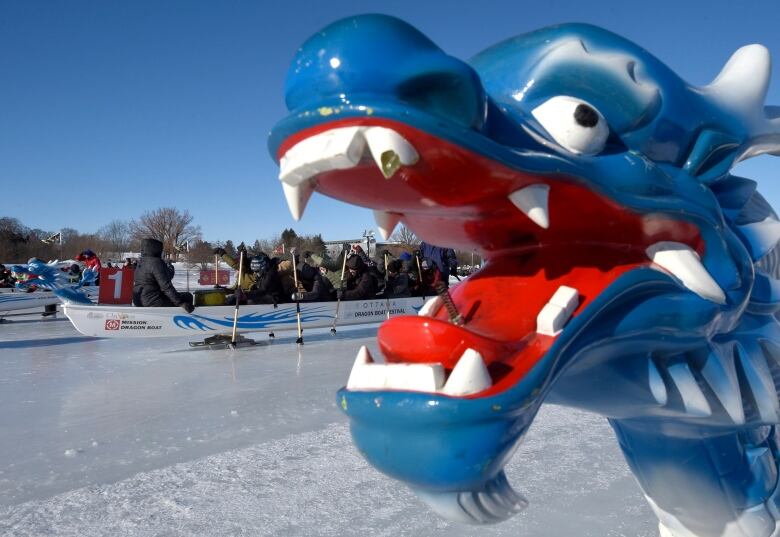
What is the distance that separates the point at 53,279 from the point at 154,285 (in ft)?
14.2

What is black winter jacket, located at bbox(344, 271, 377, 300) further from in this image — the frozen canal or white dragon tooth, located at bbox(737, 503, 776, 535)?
white dragon tooth, located at bbox(737, 503, 776, 535)

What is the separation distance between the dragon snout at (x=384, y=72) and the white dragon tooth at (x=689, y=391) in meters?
0.77

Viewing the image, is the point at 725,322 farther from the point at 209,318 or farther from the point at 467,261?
the point at 467,261

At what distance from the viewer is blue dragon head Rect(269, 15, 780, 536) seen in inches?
34.6

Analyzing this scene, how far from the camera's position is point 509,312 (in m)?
1.13

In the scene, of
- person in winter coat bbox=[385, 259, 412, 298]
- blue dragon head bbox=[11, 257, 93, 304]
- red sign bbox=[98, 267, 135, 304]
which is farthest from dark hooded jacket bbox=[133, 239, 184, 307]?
person in winter coat bbox=[385, 259, 412, 298]

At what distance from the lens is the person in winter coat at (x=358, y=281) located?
10898mm

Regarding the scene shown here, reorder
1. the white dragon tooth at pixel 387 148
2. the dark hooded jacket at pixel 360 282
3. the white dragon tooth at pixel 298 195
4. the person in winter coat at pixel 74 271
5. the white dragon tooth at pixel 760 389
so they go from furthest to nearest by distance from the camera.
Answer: the person in winter coat at pixel 74 271 → the dark hooded jacket at pixel 360 282 → the white dragon tooth at pixel 760 389 → the white dragon tooth at pixel 298 195 → the white dragon tooth at pixel 387 148

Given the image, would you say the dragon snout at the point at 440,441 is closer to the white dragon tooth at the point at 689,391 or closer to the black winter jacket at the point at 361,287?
the white dragon tooth at the point at 689,391

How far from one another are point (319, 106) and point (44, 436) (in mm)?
3853

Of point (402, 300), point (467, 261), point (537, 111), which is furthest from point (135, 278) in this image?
point (467, 261)

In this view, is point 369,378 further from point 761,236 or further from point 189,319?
point 189,319

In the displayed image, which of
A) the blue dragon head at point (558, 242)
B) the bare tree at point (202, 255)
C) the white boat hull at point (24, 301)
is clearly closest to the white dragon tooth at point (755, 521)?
the blue dragon head at point (558, 242)

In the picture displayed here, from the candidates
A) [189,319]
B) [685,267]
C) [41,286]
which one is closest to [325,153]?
[685,267]
